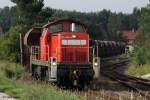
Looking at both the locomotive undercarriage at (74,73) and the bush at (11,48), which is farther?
the bush at (11,48)

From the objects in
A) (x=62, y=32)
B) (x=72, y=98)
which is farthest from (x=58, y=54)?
(x=72, y=98)

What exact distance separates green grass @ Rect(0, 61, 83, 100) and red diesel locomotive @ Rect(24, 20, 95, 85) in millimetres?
1886

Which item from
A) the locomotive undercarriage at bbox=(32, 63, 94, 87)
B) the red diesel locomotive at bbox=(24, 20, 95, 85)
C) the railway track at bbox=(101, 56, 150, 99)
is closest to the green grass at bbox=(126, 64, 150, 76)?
the railway track at bbox=(101, 56, 150, 99)

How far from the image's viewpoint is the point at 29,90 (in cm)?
1588

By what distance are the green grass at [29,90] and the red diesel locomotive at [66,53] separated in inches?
74.2

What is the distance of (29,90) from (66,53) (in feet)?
23.7

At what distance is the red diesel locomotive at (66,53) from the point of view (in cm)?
2200

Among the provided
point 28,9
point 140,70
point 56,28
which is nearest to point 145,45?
point 140,70

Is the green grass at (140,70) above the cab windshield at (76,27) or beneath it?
beneath

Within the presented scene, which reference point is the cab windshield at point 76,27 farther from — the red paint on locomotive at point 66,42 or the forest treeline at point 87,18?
the forest treeline at point 87,18

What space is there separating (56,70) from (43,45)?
268cm

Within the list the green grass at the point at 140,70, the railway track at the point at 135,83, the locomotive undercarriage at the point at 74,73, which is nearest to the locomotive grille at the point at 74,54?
the locomotive undercarriage at the point at 74,73

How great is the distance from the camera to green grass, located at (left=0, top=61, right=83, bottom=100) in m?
13.8

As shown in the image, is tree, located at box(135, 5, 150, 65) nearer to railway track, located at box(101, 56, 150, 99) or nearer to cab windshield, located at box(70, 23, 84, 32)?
railway track, located at box(101, 56, 150, 99)
